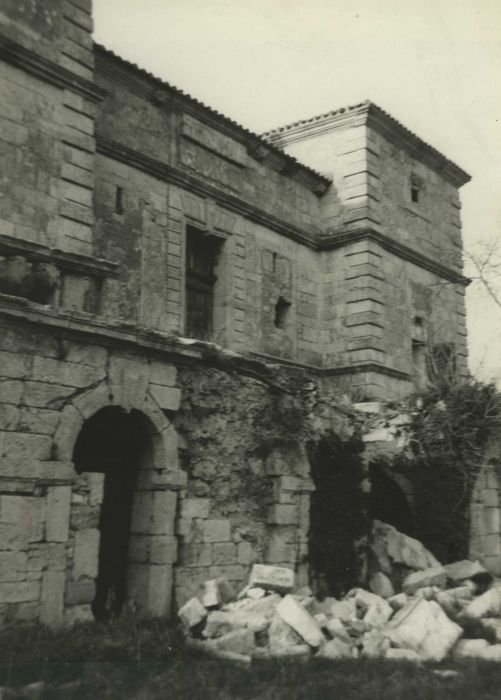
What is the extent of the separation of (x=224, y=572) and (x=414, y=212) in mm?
13056

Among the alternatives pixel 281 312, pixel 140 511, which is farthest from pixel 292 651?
pixel 281 312

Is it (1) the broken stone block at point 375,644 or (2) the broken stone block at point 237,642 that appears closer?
(2) the broken stone block at point 237,642

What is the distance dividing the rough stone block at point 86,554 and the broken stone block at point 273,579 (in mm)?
1966

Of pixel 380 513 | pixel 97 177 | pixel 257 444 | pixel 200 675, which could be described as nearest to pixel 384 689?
pixel 200 675

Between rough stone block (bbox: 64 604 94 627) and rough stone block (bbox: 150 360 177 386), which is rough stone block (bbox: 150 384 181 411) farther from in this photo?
rough stone block (bbox: 64 604 94 627)

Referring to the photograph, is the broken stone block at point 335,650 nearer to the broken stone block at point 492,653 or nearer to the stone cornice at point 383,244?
the broken stone block at point 492,653

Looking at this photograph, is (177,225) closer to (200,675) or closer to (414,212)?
(414,212)

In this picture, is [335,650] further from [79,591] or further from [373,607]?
[79,591]

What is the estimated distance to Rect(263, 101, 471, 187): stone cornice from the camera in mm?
18250

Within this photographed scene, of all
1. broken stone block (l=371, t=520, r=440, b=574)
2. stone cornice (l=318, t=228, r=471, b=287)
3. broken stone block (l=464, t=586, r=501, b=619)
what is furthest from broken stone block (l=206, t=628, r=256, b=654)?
stone cornice (l=318, t=228, r=471, b=287)

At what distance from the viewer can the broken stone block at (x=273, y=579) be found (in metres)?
8.71

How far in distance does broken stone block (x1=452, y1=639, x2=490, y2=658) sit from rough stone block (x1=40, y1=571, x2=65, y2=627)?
377 cm

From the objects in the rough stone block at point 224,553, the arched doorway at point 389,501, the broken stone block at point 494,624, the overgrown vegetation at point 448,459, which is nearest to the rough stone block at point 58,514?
the rough stone block at point 224,553

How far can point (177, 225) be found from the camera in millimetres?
14914
